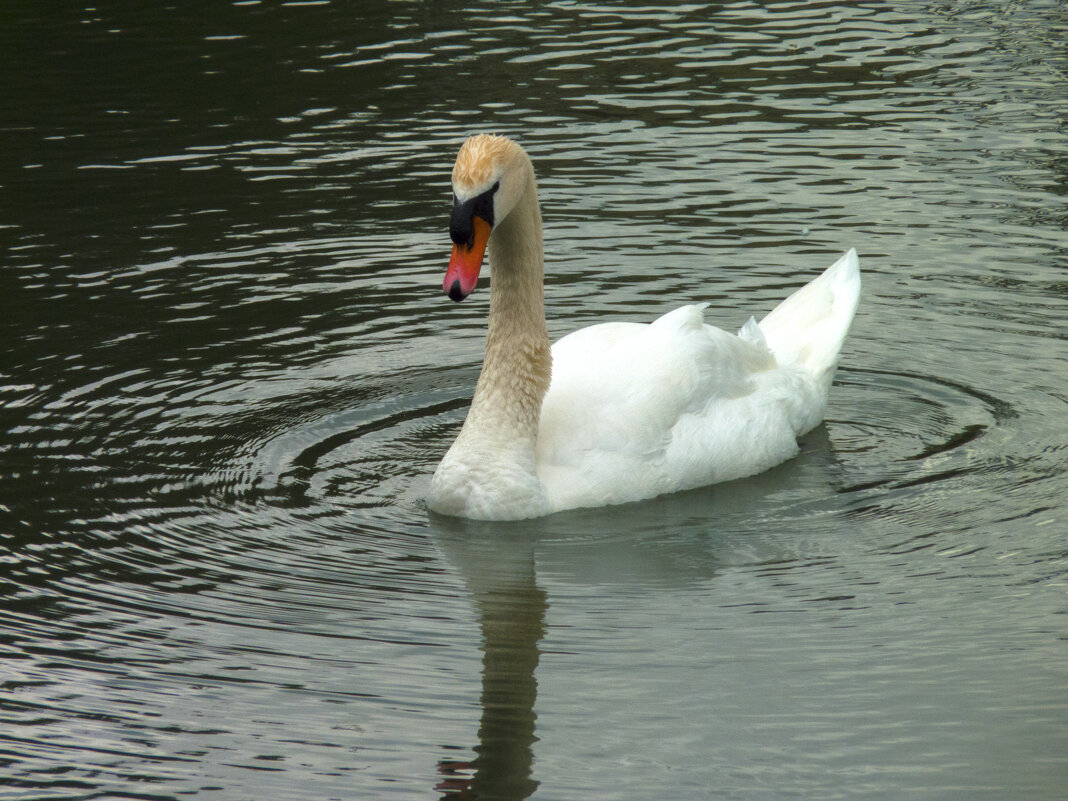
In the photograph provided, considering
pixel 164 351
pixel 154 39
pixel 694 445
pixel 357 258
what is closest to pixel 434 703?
pixel 694 445

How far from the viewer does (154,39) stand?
20.7 metres

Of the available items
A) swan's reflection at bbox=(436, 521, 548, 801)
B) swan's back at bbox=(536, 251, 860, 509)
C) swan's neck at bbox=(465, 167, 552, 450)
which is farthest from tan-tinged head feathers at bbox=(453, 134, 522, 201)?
swan's reflection at bbox=(436, 521, 548, 801)

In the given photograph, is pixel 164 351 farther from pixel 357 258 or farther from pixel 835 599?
→ pixel 835 599

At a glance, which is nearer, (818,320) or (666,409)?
(666,409)

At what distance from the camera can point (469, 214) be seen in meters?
8.48

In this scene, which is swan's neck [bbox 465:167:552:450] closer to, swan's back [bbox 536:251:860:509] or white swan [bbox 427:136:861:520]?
white swan [bbox 427:136:861:520]

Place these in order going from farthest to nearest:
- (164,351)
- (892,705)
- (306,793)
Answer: (164,351) → (892,705) → (306,793)

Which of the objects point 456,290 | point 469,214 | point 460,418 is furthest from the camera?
point 460,418

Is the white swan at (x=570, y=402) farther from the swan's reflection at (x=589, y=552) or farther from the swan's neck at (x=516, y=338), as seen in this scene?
the swan's reflection at (x=589, y=552)

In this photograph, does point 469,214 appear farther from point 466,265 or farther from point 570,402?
point 570,402

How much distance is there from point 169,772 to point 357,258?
7.40 meters

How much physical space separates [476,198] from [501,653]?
7.76 ft

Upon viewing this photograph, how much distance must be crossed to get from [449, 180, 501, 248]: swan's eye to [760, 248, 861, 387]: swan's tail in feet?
9.77

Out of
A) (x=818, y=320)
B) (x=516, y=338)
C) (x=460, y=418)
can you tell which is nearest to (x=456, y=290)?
(x=516, y=338)
